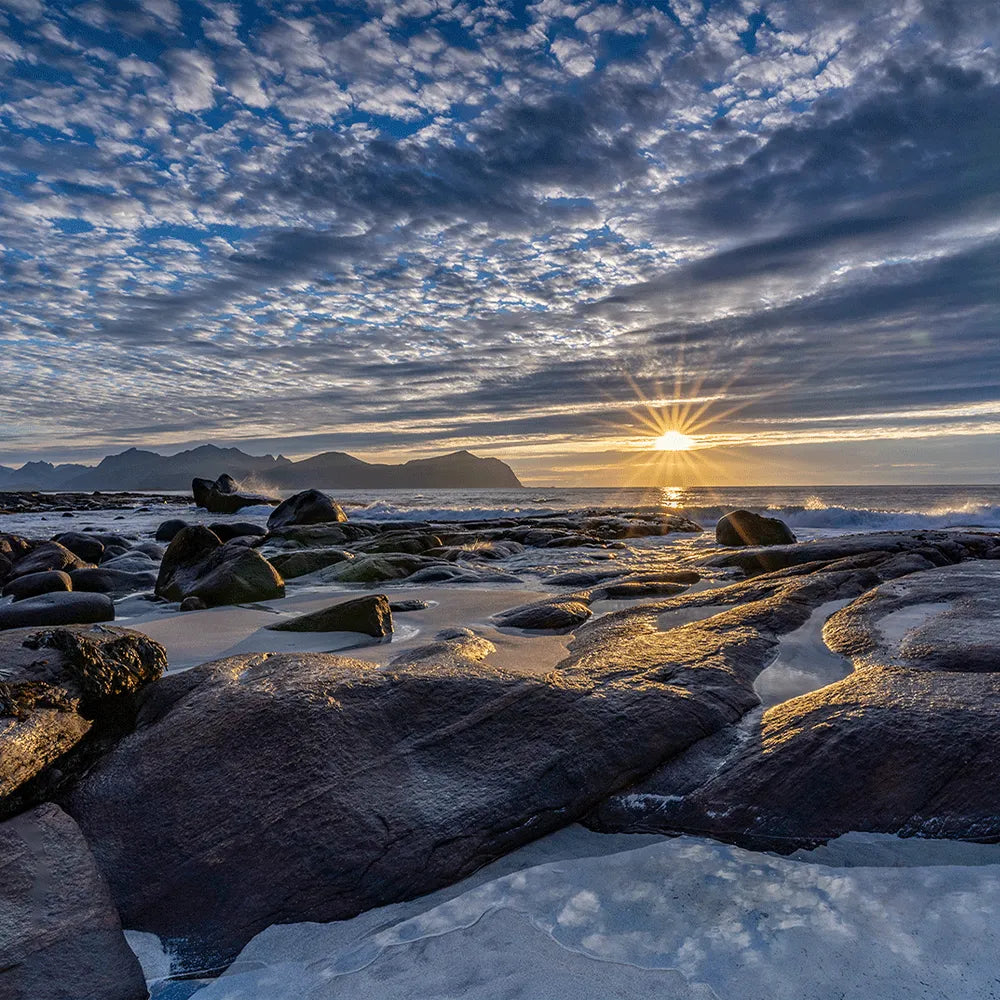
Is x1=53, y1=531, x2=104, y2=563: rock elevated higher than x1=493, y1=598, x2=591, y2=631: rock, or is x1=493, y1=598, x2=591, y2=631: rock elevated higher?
x1=493, y1=598, x2=591, y2=631: rock

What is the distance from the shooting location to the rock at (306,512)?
20500 mm

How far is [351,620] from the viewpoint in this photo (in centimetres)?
509

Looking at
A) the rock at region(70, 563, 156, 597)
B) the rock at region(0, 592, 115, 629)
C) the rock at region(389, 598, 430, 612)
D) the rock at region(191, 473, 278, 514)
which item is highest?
the rock at region(0, 592, 115, 629)

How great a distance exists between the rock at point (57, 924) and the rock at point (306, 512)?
731 inches

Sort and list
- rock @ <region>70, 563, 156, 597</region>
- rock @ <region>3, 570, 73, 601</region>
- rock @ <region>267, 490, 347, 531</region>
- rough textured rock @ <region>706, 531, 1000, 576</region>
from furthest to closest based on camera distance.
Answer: rock @ <region>267, 490, 347, 531</region>
rock @ <region>70, 563, 156, 597</region>
rough textured rock @ <region>706, 531, 1000, 576</region>
rock @ <region>3, 570, 73, 601</region>

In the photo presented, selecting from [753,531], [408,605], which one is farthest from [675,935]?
[753,531]

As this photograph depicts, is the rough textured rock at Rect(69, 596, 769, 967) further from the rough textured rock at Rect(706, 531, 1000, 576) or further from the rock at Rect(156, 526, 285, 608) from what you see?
the rough textured rock at Rect(706, 531, 1000, 576)

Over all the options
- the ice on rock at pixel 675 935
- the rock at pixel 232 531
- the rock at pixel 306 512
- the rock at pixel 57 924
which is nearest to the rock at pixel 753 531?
the rock at pixel 232 531

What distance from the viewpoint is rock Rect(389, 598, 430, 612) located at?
6.42 meters

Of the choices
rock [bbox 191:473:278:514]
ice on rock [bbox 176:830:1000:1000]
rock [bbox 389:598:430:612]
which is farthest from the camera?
rock [bbox 191:473:278:514]

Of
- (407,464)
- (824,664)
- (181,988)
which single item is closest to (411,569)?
(824,664)

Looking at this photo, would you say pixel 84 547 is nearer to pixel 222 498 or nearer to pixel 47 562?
pixel 47 562

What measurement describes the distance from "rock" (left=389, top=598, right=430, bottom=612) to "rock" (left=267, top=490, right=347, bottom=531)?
47.0ft

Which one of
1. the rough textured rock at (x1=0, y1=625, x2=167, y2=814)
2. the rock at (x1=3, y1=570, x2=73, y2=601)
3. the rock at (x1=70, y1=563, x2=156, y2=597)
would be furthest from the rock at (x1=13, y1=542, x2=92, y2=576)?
the rough textured rock at (x1=0, y1=625, x2=167, y2=814)
